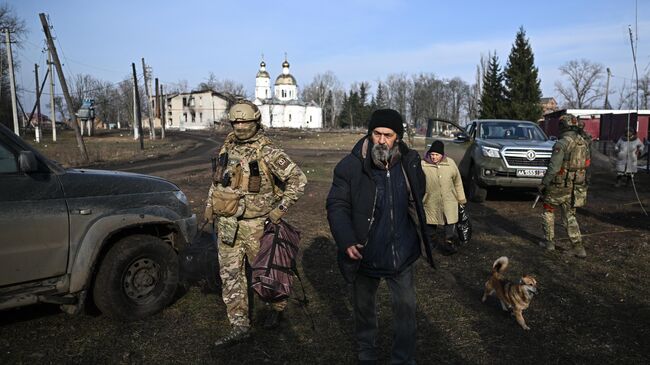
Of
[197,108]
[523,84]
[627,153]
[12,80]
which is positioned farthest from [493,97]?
[197,108]

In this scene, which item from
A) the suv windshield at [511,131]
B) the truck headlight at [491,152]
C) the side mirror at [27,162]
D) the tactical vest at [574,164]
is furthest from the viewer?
the suv windshield at [511,131]

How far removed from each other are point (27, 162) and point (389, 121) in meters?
2.76

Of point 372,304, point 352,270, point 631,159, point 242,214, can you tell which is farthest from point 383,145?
point 631,159

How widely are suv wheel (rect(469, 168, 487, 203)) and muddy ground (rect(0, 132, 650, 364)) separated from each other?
4.19 metres

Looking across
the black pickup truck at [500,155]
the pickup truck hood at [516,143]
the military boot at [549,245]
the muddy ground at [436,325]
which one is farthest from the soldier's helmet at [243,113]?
the pickup truck hood at [516,143]

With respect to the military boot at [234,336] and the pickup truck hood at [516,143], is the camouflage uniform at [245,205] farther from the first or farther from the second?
the pickup truck hood at [516,143]

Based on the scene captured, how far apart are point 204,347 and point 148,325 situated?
2.46 ft

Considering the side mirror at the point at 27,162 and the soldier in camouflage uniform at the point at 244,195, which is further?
the soldier in camouflage uniform at the point at 244,195

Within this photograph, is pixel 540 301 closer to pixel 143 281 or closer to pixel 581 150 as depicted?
pixel 581 150

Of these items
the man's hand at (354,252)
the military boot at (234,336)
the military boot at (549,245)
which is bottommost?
the military boot at (234,336)

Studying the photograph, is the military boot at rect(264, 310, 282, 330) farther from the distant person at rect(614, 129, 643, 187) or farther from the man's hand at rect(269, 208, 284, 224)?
the distant person at rect(614, 129, 643, 187)

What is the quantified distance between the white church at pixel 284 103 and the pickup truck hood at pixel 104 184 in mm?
84285

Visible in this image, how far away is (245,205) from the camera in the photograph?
3.99 meters

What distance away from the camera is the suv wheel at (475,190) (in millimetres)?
10754
